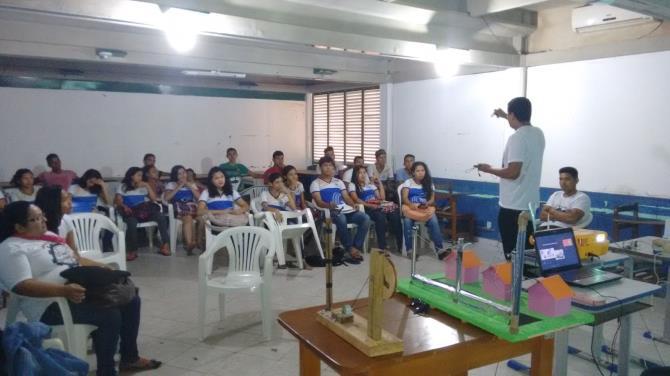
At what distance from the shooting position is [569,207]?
4199 mm

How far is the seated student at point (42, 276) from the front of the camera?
2438 millimetres

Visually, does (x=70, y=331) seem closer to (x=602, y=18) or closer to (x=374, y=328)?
(x=374, y=328)

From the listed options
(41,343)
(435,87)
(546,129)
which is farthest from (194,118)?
(41,343)

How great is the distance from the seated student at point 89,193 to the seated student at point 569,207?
4.73 m

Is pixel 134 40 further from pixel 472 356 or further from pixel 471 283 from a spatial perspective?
pixel 472 356

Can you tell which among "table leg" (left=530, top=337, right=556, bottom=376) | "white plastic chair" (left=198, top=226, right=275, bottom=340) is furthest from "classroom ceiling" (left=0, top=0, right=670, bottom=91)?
"table leg" (left=530, top=337, right=556, bottom=376)

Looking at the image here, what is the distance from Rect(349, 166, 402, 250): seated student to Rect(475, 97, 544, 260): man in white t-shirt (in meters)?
2.81

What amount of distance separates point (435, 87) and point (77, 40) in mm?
4508

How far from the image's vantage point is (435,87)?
22.7 feet

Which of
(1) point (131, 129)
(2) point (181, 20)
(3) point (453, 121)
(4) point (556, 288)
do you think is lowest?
(4) point (556, 288)

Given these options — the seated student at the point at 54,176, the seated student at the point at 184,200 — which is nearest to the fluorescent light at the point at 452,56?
the seated student at the point at 184,200

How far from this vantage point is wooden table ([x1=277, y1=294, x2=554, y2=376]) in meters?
1.58

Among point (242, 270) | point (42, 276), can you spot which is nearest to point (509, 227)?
point (242, 270)

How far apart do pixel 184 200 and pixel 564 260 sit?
15.4 ft
